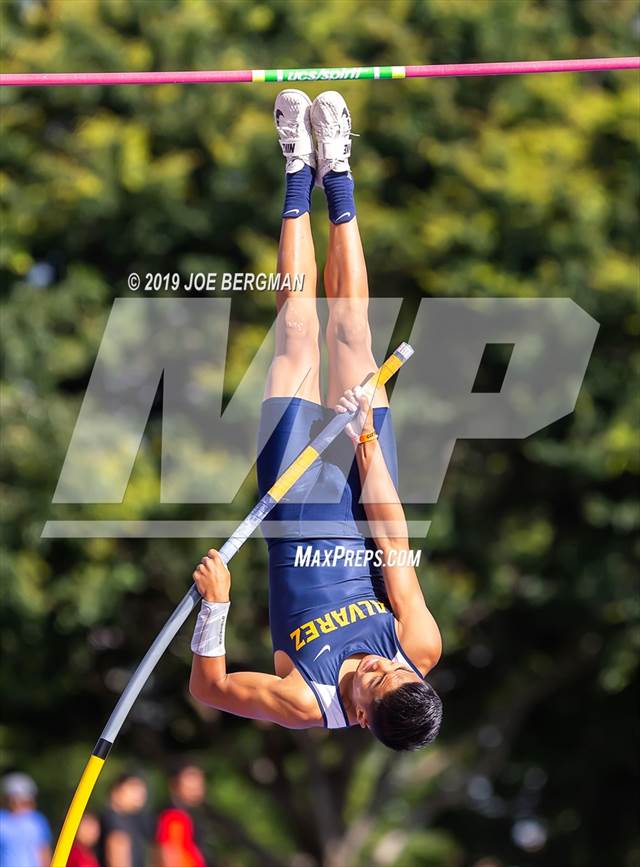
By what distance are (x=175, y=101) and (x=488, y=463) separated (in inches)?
167

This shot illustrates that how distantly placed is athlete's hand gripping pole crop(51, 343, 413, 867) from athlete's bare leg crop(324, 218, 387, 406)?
267mm

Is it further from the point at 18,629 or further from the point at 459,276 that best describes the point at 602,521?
the point at 18,629

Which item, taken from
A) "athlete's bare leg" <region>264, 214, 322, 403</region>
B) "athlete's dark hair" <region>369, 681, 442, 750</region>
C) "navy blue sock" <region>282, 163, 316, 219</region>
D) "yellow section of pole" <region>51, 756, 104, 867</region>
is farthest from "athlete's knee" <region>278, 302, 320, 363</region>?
"yellow section of pole" <region>51, 756, 104, 867</region>

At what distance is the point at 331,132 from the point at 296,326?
837 millimetres

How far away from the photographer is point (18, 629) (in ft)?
41.3

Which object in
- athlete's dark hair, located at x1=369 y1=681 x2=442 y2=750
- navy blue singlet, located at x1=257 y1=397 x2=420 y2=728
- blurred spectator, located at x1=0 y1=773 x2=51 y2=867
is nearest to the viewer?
athlete's dark hair, located at x1=369 y1=681 x2=442 y2=750

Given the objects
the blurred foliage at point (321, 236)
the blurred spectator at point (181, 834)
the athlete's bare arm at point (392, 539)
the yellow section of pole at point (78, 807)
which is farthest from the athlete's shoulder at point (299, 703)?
the blurred foliage at point (321, 236)

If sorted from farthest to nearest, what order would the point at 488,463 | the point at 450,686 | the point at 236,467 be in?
1. the point at 450,686
2. the point at 488,463
3. the point at 236,467

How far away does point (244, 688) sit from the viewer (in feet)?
18.3

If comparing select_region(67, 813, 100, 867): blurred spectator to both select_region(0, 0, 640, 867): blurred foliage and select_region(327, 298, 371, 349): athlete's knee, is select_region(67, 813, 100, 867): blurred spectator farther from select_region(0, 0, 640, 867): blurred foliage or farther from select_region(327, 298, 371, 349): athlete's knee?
select_region(327, 298, 371, 349): athlete's knee

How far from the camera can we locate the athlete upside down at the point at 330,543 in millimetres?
5531

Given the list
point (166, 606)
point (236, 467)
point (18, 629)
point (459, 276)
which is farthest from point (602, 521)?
point (18, 629)

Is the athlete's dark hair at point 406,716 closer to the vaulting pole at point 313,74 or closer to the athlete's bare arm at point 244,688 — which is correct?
the athlete's bare arm at point 244,688

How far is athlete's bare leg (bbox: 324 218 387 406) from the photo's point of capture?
6.11 m
